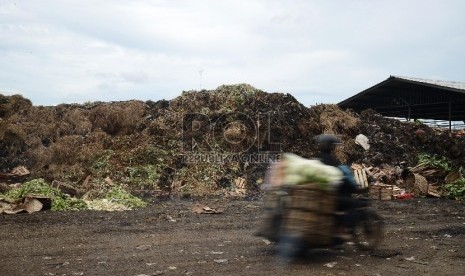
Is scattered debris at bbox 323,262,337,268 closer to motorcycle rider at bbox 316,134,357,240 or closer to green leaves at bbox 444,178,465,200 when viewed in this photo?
motorcycle rider at bbox 316,134,357,240

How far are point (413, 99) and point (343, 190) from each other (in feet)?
77.0

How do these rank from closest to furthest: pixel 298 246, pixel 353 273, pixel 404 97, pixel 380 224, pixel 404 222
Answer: pixel 353 273, pixel 298 246, pixel 380 224, pixel 404 222, pixel 404 97

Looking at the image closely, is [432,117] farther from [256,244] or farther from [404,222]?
[256,244]

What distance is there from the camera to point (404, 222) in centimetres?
937

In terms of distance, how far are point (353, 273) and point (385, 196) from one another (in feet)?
30.5

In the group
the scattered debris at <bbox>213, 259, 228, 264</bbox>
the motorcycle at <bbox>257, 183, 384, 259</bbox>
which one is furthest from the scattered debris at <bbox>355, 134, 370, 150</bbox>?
the scattered debris at <bbox>213, 259, 228, 264</bbox>

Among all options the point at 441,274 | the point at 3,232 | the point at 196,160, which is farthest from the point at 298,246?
the point at 196,160

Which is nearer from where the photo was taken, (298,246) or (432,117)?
(298,246)

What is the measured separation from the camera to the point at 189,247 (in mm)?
→ 6660

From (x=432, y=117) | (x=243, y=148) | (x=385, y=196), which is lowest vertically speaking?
(x=385, y=196)

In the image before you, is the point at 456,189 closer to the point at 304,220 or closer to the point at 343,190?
the point at 343,190

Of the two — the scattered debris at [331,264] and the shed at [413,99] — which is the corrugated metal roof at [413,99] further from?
the scattered debris at [331,264]

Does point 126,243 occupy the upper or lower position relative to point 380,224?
lower

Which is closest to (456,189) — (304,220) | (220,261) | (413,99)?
(304,220)
